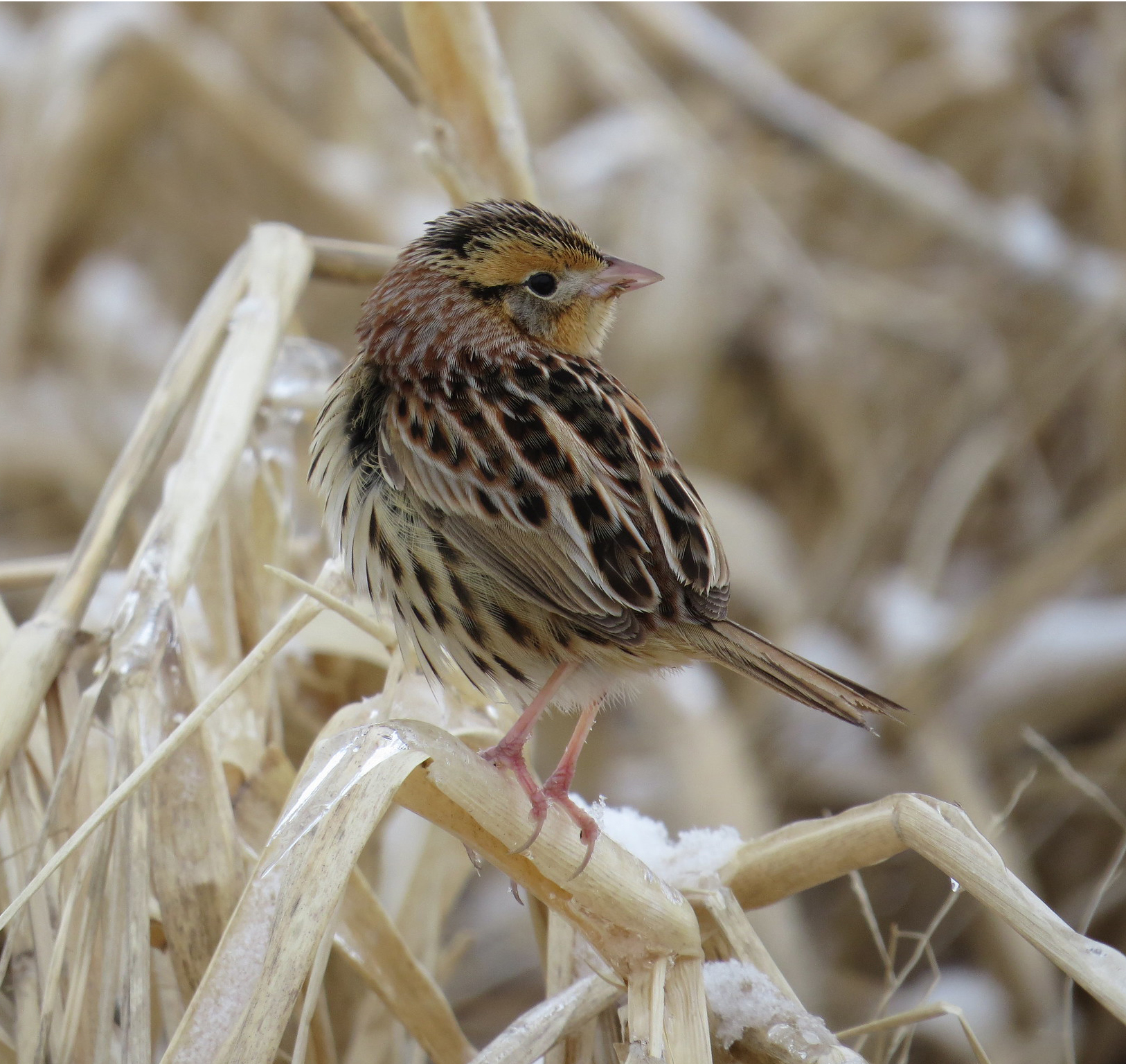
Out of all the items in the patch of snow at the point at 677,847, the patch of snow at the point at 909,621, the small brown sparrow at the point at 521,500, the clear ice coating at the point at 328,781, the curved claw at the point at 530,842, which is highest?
the small brown sparrow at the point at 521,500

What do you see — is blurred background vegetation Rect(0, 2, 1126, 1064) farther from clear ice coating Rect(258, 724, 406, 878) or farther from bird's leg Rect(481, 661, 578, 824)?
clear ice coating Rect(258, 724, 406, 878)

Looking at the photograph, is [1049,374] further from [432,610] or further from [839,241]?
[432,610]

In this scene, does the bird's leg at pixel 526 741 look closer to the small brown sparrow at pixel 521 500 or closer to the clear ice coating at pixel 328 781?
the small brown sparrow at pixel 521 500

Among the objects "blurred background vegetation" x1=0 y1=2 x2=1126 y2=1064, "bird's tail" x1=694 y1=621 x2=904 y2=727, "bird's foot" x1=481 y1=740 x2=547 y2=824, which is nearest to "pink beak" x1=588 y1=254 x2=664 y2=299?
"bird's tail" x1=694 y1=621 x2=904 y2=727

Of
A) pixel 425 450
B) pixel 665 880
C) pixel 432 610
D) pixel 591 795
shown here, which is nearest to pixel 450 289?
pixel 425 450

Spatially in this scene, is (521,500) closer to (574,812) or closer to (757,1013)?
(574,812)

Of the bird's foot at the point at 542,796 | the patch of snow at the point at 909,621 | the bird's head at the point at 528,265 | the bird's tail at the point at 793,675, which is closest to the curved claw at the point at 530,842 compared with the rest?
the bird's foot at the point at 542,796
